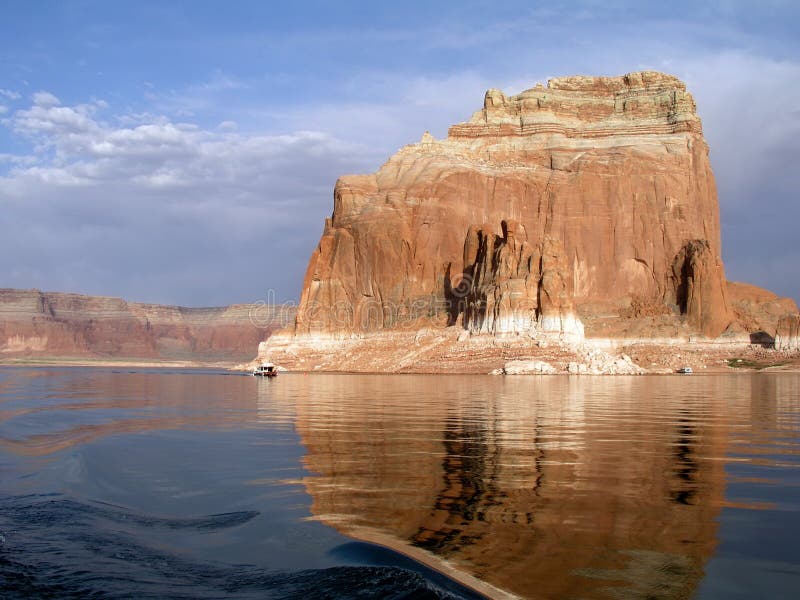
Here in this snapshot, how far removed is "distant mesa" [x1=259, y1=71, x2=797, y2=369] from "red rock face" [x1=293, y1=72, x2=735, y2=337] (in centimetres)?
20

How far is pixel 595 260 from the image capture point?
4104 inches

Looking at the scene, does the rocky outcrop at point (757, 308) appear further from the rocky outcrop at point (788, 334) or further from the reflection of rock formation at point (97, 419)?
the reflection of rock formation at point (97, 419)

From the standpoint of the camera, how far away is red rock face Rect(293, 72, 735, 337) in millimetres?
102062

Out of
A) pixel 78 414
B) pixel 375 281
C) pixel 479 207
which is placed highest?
pixel 479 207

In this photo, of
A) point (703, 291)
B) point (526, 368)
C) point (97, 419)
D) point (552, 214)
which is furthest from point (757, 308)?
point (97, 419)

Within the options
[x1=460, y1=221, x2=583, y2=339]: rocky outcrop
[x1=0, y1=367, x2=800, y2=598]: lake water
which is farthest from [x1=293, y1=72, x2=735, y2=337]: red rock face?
[x1=0, y1=367, x2=800, y2=598]: lake water

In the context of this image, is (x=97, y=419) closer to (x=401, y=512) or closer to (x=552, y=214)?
(x=401, y=512)

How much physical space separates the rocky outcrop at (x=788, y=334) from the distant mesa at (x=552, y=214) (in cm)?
786

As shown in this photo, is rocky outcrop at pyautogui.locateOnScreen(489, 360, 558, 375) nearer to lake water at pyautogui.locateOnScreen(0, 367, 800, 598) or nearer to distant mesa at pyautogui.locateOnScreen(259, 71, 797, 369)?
distant mesa at pyautogui.locateOnScreen(259, 71, 797, 369)

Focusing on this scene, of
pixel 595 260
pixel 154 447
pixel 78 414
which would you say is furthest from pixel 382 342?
pixel 154 447

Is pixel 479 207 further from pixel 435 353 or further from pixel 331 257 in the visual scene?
pixel 435 353

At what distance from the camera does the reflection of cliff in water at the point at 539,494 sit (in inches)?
282

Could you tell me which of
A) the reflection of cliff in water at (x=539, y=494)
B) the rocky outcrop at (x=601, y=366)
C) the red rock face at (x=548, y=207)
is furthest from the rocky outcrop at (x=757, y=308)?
the reflection of cliff in water at (x=539, y=494)

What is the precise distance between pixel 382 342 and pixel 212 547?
8280cm
